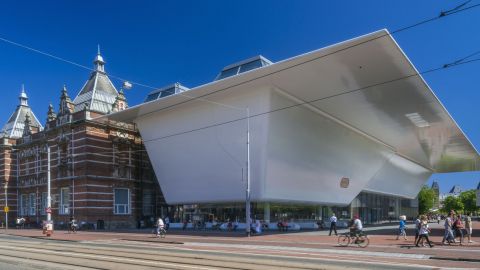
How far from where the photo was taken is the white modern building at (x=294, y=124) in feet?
105

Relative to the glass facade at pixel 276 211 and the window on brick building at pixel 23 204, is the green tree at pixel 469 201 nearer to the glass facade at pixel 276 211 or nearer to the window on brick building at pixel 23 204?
the glass facade at pixel 276 211

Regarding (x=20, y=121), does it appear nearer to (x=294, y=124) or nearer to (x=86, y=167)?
(x=86, y=167)

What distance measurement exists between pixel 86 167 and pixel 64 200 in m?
6.44

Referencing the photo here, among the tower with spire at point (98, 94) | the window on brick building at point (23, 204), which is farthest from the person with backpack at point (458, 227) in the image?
the window on brick building at point (23, 204)

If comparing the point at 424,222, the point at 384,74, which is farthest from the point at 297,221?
the point at 424,222

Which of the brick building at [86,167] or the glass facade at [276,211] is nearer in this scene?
the glass facade at [276,211]

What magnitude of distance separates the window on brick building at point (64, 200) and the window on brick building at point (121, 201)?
5183 millimetres

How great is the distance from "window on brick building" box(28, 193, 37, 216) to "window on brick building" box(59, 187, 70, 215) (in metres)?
7.66

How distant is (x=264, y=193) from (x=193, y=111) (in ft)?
34.6

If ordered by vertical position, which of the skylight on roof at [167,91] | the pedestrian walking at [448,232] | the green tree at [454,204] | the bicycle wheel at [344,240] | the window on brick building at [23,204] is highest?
the skylight on roof at [167,91]

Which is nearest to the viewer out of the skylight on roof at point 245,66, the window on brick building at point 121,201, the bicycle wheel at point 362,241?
the bicycle wheel at point 362,241

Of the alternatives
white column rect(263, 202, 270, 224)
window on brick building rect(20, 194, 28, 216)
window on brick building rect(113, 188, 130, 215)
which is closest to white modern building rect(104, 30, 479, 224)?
white column rect(263, 202, 270, 224)

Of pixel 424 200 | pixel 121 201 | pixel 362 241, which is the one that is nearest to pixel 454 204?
pixel 424 200

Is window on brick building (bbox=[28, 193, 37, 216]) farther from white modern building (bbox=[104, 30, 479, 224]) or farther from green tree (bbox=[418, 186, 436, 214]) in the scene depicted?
green tree (bbox=[418, 186, 436, 214])
